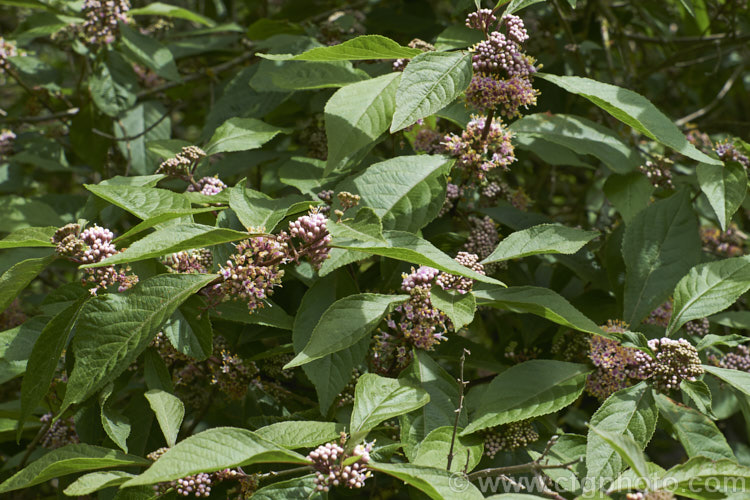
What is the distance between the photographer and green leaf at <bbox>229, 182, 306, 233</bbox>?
1.65m

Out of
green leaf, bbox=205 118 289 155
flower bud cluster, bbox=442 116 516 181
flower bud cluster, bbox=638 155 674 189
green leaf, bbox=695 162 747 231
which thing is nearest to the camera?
flower bud cluster, bbox=442 116 516 181

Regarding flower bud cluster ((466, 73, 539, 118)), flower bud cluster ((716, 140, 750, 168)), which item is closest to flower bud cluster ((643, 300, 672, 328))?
flower bud cluster ((716, 140, 750, 168))

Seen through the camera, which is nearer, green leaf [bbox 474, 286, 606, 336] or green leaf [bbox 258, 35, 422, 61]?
green leaf [bbox 474, 286, 606, 336]

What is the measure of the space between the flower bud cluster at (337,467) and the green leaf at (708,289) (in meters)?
1.01

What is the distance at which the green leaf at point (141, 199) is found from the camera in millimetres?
1646

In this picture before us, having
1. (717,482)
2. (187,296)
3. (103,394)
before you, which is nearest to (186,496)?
(103,394)

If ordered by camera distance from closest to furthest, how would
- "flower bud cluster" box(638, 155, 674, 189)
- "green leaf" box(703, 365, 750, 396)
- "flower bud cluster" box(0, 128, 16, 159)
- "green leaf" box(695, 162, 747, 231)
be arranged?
"green leaf" box(703, 365, 750, 396)
"green leaf" box(695, 162, 747, 231)
"flower bud cluster" box(638, 155, 674, 189)
"flower bud cluster" box(0, 128, 16, 159)

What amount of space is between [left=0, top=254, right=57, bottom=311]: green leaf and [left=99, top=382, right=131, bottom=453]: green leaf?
0.36m

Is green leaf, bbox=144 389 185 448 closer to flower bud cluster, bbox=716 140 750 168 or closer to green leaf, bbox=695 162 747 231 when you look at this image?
green leaf, bbox=695 162 747 231

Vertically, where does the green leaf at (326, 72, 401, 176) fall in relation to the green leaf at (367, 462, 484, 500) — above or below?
above

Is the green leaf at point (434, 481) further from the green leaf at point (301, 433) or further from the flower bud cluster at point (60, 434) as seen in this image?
the flower bud cluster at point (60, 434)

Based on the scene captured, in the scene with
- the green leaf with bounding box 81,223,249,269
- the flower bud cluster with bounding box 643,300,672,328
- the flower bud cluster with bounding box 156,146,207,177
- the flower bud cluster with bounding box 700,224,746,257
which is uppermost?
the green leaf with bounding box 81,223,249,269

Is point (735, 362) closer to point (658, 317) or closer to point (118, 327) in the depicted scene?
point (658, 317)

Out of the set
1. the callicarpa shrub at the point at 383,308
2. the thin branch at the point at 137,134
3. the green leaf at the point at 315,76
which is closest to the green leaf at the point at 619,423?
the callicarpa shrub at the point at 383,308
